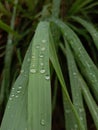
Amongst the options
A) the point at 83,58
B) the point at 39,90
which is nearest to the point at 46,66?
the point at 39,90

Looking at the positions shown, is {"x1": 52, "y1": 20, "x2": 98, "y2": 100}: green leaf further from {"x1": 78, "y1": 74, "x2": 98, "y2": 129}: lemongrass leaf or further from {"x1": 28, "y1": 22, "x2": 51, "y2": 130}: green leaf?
{"x1": 28, "y1": 22, "x2": 51, "y2": 130}: green leaf

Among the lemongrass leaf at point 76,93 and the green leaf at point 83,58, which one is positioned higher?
the green leaf at point 83,58

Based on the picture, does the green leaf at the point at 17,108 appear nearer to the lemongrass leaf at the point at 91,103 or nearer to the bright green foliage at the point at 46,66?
the bright green foliage at the point at 46,66

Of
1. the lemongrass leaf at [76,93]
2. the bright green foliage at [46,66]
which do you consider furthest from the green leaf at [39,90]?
the lemongrass leaf at [76,93]

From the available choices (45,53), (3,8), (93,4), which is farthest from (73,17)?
(45,53)

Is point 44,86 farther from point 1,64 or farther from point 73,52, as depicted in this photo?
point 1,64

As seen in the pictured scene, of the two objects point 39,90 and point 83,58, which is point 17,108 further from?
point 83,58

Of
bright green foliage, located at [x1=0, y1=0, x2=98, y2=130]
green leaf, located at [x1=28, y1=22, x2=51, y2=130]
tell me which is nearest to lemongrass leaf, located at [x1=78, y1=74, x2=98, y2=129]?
bright green foliage, located at [x1=0, y1=0, x2=98, y2=130]

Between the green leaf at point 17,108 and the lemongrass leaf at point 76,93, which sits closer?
the green leaf at point 17,108
